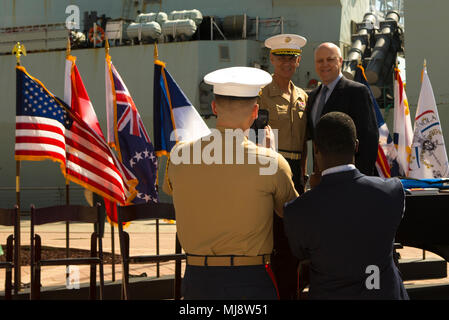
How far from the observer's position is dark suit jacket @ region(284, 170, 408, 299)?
2961 mm

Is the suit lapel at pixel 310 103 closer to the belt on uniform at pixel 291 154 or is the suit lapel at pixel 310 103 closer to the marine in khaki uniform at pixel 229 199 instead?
the belt on uniform at pixel 291 154

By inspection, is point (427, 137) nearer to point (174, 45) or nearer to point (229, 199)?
point (229, 199)

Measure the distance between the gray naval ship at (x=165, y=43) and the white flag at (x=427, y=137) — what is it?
8869 millimetres

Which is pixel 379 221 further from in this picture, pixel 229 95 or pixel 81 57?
pixel 81 57

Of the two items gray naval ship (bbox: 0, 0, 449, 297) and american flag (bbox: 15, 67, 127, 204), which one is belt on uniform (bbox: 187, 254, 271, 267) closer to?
american flag (bbox: 15, 67, 127, 204)

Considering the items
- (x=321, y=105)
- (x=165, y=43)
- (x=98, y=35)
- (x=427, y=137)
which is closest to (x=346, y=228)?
(x=321, y=105)

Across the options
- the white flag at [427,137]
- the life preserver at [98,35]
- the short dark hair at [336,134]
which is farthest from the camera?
the life preserver at [98,35]

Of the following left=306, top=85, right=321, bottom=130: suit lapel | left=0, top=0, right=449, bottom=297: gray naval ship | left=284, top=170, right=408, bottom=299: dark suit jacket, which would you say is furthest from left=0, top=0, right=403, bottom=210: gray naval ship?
left=284, top=170, right=408, bottom=299: dark suit jacket

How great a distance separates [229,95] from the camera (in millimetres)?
3145

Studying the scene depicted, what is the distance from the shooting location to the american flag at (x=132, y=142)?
25.8ft

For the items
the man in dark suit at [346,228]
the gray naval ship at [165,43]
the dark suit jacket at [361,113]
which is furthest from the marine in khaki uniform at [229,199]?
the gray naval ship at [165,43]

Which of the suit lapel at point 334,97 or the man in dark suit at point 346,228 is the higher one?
the suit lapel at point 334,97

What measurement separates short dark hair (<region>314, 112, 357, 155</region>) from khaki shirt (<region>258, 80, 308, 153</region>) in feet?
5.00
